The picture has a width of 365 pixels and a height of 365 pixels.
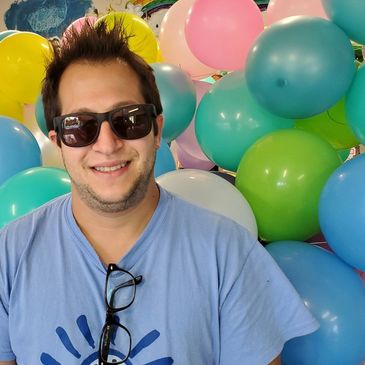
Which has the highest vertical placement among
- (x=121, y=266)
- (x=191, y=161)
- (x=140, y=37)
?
(x=140, y=37)

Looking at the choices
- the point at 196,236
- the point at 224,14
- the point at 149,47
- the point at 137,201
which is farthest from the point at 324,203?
the point at 149,47

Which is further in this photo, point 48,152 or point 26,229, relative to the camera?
point 48,152

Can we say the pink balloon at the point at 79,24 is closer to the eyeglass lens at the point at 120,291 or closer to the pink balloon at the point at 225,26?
the pink balloon at the point at 225,26

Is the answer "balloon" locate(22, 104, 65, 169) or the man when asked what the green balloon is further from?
"balloon" locate(22, 104, 65, 169)

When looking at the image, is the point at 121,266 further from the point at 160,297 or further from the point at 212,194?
the point at 212,194

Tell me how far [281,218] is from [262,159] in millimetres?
191

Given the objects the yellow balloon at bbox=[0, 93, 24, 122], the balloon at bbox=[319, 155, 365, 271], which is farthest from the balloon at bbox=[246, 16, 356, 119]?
the yellow balloon at bbox=[0, 93, 24, 122]

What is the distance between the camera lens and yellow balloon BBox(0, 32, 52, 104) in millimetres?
1898

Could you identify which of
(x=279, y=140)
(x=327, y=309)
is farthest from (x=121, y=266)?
(x=279, y=140)

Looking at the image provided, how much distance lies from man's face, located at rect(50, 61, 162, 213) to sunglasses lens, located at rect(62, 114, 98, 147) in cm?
1

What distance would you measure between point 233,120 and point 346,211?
21.3 inches

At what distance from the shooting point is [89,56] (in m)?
1.03

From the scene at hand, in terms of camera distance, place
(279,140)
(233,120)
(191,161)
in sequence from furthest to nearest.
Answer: (191,161) → (233,120) → (279,140)

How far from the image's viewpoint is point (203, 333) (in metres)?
0.98
